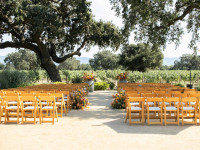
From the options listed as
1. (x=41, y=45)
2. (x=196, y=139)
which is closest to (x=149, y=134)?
(x=196, y=139)

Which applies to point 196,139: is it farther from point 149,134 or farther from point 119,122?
point 119,122

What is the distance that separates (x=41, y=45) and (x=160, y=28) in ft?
43.8

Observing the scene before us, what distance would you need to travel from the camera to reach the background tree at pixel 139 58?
4825cm

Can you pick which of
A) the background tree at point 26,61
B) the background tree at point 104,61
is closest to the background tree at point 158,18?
the background tree at point 26,61

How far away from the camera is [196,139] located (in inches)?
210

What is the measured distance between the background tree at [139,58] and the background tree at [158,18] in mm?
27536

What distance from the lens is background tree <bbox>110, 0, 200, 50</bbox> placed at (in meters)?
16.0

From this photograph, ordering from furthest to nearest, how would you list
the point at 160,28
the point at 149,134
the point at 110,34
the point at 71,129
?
the point at 110,34
the point at 160,28
the point at 71,129
the point at 149,134

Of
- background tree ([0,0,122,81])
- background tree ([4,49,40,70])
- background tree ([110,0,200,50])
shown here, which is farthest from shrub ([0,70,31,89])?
background tree ([4,49,40,70])

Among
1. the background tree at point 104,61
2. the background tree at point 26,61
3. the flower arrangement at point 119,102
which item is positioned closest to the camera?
the flower arrangement at point 119,102

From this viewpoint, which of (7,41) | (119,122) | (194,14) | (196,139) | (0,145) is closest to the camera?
(0,145)

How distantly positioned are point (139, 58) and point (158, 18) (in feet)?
104

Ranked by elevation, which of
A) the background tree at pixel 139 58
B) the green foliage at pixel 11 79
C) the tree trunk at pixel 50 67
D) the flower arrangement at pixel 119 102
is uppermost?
the background tree at pixel 139 58

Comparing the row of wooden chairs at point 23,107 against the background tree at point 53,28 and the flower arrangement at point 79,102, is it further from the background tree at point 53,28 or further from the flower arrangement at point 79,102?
the background tree at point 53,28
